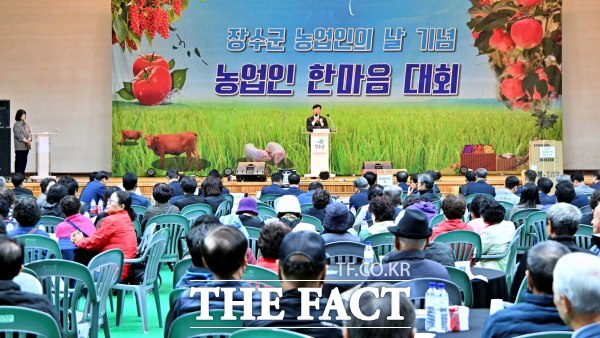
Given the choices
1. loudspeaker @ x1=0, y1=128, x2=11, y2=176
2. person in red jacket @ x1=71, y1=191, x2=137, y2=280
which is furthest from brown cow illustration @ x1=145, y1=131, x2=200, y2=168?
person in red jacket @ x1=71, y1=191, x2=137, y2=280

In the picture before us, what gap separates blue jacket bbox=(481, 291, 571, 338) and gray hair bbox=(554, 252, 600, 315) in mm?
403

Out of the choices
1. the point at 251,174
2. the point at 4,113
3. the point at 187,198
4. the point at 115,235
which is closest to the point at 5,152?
the point at 4,113

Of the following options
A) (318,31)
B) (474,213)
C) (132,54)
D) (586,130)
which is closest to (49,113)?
(132,54)

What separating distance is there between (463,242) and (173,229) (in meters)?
2.75

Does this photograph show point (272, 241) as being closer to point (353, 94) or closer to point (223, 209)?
point (223, 209)

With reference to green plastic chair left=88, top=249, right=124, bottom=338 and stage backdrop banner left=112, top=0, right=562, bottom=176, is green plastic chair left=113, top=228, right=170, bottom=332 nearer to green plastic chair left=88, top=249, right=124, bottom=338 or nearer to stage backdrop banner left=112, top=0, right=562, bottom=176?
green plastic chair left=88, top=249, right=124, bottom=338

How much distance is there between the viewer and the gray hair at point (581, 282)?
99.3 inches

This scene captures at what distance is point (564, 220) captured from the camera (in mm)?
4793

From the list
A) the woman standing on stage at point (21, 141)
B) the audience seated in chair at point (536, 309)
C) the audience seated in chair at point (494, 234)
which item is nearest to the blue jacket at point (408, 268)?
the audience seated in chair at point (536, 309)

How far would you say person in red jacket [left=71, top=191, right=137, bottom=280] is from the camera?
610cm

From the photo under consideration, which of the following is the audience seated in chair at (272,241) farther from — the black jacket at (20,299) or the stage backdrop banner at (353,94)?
the stage backdrop banner at (353,94)

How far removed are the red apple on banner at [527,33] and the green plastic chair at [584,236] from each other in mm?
10767

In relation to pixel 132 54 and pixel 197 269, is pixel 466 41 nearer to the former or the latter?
pixel 132 54

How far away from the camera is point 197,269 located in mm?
3967
